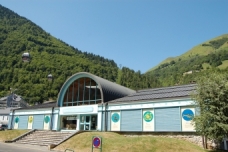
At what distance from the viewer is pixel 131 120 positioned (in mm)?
24250

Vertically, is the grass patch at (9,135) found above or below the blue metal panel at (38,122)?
below

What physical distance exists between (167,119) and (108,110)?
7.35 metres

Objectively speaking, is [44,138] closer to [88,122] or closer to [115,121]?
[88,122]

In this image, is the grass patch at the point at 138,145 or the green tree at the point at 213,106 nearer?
the green tree at the point at 213,106

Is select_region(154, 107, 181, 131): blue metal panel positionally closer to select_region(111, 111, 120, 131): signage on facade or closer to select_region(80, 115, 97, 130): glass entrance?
select_region(111, 111, 120, 131): signage on facade

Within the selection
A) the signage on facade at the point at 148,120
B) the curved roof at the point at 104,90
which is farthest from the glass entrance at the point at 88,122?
the signage on facade at the point at 148,120

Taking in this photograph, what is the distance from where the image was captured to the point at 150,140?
1881 centimetres

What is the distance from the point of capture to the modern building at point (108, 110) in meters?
21.7

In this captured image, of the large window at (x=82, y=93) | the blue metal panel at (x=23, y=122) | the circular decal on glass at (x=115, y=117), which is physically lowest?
the blue metal panel at (x=23, y=122)

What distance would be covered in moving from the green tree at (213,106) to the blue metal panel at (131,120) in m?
7.40

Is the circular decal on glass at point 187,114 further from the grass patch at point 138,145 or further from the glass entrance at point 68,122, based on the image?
the glass entrance at point 68,122

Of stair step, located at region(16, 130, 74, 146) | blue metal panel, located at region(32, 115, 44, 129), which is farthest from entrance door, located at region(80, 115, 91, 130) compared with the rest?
blue metal panel, located at region(32, 115, 44, 129)

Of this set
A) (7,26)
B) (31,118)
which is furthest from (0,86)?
(31,118)

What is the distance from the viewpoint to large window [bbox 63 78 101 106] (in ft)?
96.7
